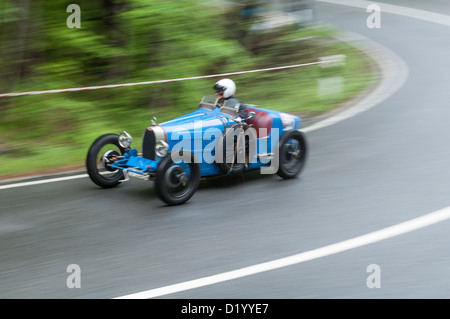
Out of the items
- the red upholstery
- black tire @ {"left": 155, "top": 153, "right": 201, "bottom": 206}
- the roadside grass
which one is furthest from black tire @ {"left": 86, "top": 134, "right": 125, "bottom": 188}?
the red upholstery

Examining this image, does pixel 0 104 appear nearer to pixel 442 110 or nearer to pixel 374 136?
pixel 374 136

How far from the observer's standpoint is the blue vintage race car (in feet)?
27.5

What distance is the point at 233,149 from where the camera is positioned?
897cm

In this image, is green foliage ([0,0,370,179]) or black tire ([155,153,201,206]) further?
green foliage ([0,0,370,179])

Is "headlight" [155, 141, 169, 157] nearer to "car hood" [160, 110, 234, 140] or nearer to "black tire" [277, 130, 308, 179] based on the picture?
"car hood" [160, 110, 234, 140]

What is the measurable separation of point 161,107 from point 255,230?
678cm

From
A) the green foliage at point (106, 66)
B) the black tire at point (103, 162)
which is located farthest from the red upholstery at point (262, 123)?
the green foliage at point (106, 66)

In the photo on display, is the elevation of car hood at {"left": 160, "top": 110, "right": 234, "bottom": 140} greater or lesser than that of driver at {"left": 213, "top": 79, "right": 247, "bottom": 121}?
lesser

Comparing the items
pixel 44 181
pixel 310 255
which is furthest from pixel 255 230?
pixel 44 181

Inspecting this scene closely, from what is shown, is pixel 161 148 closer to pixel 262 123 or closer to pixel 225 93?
pixel 225 93

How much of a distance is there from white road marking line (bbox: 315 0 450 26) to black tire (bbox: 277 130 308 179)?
1432 cm

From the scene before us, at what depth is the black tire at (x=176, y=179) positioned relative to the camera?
8.07 metres

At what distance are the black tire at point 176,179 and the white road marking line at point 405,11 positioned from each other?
16068 millimetres

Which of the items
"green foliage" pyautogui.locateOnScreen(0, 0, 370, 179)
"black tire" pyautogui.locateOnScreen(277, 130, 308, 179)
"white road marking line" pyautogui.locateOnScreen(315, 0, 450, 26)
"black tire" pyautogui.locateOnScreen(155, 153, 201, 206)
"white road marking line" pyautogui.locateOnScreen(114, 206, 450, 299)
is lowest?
"white road marking line" pyautogui.locateOnScreen(114, 206, 450, 299)
